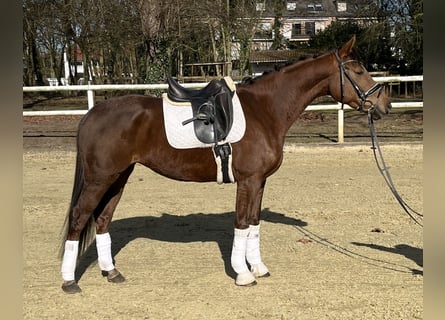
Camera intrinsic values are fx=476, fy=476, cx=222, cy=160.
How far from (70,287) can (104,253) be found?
441 millimetres

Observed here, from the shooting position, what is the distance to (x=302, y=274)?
4.25 m

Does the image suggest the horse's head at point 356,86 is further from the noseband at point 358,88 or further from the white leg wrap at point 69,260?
the white leg wrap at point 69,260

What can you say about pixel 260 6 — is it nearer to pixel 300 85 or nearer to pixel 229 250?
pixel 229 250

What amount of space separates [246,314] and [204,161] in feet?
4.19

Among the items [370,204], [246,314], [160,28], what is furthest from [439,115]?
[160,28]

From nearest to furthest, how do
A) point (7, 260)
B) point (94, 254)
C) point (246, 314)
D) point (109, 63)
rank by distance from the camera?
1. point (7, 260)
2. point (246, 314)
3. point (94, 254)
4. point (109, 63)

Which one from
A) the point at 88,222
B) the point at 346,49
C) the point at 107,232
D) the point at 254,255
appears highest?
the point at 346,49

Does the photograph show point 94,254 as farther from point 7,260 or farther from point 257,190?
point 7,260

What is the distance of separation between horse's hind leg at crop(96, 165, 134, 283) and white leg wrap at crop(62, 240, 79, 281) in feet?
1.08

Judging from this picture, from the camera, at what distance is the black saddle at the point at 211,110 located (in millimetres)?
3896

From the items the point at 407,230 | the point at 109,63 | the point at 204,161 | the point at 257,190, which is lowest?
the point at 407,230

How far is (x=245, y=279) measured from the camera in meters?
4.00

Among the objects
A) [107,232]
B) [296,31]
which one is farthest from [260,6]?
[296,31]

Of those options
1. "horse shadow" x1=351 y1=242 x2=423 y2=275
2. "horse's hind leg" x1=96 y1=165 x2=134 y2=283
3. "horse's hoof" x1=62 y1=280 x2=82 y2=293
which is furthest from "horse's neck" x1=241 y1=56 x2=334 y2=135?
"horse's hoof" x1=62 y1=280 x2=82 y2=293
